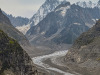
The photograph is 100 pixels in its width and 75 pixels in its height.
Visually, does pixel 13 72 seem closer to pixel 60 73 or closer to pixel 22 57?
pixel 22 57

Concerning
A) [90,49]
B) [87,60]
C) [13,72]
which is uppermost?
[90,49]

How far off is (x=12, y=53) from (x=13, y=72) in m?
8.33

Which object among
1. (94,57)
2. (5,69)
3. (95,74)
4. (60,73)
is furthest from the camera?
(94,57)

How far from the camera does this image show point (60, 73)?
152m

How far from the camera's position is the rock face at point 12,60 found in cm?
8131

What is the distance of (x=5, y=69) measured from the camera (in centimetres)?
7969

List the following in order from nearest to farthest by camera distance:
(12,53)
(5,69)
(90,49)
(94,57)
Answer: (5,69)
(12,53)
(94,57)
(90,49)

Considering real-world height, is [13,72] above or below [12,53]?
below

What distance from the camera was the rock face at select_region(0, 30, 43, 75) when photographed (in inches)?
3201

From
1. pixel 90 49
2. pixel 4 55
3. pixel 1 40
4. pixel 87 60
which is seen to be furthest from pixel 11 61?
pixel 90 49

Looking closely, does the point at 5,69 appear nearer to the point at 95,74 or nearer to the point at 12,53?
the point at 12,53

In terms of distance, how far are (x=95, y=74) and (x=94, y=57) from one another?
40.5 m

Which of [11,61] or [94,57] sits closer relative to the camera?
[11,61]

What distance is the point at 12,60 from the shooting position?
8525 centimetres
